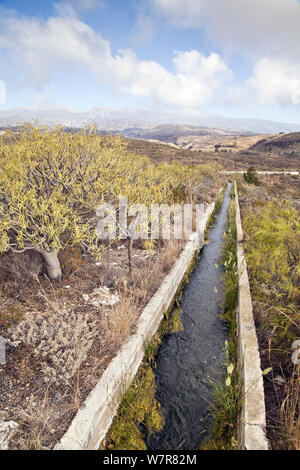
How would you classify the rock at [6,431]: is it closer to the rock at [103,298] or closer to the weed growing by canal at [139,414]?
the weed growing by canal at [139,414]

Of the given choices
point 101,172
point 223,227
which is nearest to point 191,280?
point 101,172

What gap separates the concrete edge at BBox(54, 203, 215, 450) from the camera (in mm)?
2352

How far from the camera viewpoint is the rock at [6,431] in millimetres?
2267

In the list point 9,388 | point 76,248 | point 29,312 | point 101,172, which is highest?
point 101,172

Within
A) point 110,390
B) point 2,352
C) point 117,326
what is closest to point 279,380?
point 110,390

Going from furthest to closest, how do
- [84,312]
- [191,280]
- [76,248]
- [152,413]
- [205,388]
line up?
[191,280] < [76,248] < [84,312] < [205,388] < [152,413]

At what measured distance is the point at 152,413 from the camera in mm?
3133

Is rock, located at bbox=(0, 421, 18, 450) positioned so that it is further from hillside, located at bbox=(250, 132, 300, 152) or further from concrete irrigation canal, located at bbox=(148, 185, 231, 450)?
hillside, located at bbox=(250, 132, 300, 152)

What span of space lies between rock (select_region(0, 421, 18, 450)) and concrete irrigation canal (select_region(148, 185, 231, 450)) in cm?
153

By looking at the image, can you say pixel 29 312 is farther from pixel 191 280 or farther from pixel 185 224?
pixel 185 224

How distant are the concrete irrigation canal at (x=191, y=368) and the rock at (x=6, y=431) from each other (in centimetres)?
153

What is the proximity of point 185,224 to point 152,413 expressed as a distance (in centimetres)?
704

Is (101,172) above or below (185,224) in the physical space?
above

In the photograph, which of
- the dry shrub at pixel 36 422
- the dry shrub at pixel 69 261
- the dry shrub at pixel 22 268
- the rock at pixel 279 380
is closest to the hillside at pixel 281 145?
the dry shrub at pixel 69 261
